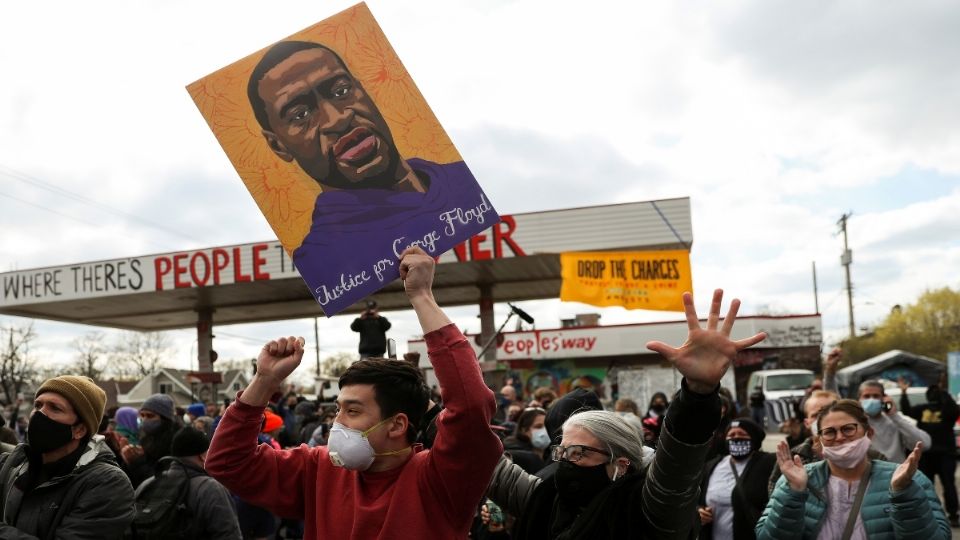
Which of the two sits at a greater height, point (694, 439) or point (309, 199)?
point (309, 199)

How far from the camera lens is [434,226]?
348 cm

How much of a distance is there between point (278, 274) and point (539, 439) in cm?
1874

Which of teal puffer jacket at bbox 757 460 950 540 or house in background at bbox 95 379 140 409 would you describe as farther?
house in background at bbox 95 379 140 409

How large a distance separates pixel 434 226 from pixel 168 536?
2.75 metres

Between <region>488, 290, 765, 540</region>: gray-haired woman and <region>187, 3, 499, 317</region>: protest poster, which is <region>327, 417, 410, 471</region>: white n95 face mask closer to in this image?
<region>488, 290, 765, 540</region>: gray-haired woman

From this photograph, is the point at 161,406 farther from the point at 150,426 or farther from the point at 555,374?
the point at 555,374

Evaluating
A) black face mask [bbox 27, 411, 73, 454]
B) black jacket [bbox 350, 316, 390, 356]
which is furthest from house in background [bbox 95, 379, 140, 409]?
black face mask [bbox 27, 411, 73, 454]

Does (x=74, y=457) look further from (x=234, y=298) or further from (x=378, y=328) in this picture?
(x=234, y=298)

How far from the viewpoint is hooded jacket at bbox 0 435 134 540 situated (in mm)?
3809

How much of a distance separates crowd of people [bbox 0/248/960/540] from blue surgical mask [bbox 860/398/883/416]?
1.64 m

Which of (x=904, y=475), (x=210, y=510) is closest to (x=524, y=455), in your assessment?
(x=210, y=510)

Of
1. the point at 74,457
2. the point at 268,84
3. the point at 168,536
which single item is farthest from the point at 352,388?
the point at 168,536

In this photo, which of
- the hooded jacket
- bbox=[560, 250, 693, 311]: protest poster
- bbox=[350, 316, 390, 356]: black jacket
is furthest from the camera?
bbox=[560, 250, 693, 311]: protest poster

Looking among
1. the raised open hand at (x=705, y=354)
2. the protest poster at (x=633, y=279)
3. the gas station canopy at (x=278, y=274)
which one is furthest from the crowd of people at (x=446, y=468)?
the gas station canopy at (x=278, y=274)
